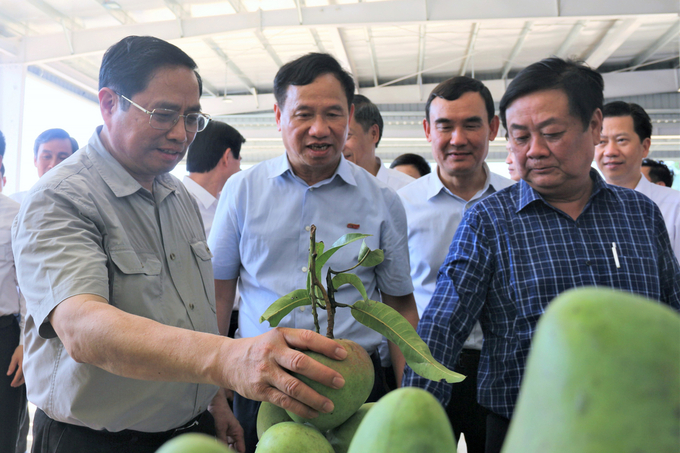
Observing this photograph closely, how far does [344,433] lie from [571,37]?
35.2 feet

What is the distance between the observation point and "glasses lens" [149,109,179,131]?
1484mm

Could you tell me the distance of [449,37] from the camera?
388 inches

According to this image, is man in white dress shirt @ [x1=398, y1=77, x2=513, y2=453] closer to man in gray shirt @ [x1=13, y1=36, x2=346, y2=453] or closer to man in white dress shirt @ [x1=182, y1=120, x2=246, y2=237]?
man in gray shirt @ [x1=13, y1=36, x2=346, y2=453]

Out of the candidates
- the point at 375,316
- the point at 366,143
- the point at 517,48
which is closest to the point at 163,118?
the point at 375,316

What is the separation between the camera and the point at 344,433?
31.0 inches

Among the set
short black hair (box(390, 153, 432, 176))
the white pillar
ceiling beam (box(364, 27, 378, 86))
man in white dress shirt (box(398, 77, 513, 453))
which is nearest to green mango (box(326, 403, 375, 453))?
man in white dress shirt (box(398, 77, 513, 453))

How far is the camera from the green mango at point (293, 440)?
0.66m

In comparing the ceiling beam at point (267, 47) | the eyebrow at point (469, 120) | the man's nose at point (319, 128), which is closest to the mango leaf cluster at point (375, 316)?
the man's nose at point (319, 128)

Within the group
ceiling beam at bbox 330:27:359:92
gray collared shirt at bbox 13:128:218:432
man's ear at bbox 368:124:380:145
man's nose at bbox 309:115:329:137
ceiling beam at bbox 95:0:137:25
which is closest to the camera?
gray collared shirt at bbox 13:128:218:432

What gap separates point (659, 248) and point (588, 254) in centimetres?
27

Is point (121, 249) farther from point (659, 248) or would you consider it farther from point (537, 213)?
point (659, 248)

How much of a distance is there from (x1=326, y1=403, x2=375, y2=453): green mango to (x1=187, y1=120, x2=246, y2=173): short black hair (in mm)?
3067

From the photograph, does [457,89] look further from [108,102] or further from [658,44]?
[658,44]

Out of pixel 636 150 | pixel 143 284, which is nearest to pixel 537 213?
pixel 143 284
